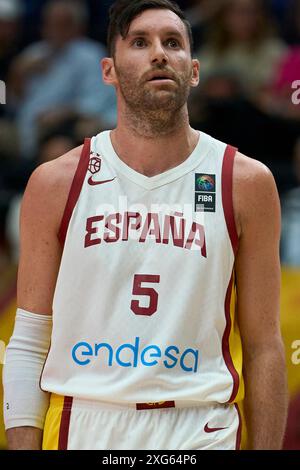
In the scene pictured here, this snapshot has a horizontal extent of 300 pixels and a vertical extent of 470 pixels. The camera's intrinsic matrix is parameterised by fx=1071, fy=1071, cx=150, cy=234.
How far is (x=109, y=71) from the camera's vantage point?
4391 mm

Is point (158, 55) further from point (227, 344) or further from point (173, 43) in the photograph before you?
point (227, 344)

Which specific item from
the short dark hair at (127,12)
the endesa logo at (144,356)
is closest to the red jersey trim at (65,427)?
the endesa logo at (144,356)

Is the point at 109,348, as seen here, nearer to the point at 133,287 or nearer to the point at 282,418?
the point at 133,287

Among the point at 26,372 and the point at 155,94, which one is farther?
the point at 26,372

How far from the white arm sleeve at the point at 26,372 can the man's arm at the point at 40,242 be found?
0.13 feet

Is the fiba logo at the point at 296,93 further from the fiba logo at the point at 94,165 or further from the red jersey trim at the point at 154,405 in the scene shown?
the red jersey trim at the point at 154,405

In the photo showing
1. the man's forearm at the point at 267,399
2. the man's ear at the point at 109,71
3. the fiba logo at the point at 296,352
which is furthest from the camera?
the fiba logo at the point at 296,352

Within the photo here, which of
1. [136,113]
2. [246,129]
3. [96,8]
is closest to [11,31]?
[96,8]

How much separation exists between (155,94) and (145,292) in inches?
30.2

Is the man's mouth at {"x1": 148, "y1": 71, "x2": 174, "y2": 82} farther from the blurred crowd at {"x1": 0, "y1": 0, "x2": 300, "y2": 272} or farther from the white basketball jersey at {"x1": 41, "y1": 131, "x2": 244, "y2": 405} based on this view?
the blurred crowd at {"x1": 0, "y1": 0, "x2": 300, "y2": 272}

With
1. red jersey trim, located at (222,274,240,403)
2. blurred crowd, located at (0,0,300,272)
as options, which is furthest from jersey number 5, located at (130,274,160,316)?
blurred crowd, located at (0,0,300,272)

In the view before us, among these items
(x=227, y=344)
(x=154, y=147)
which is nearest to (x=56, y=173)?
(x=154, y=147)

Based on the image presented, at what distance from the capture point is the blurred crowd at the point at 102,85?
8000 millimetres

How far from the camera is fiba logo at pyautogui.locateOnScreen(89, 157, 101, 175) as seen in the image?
168 inches
